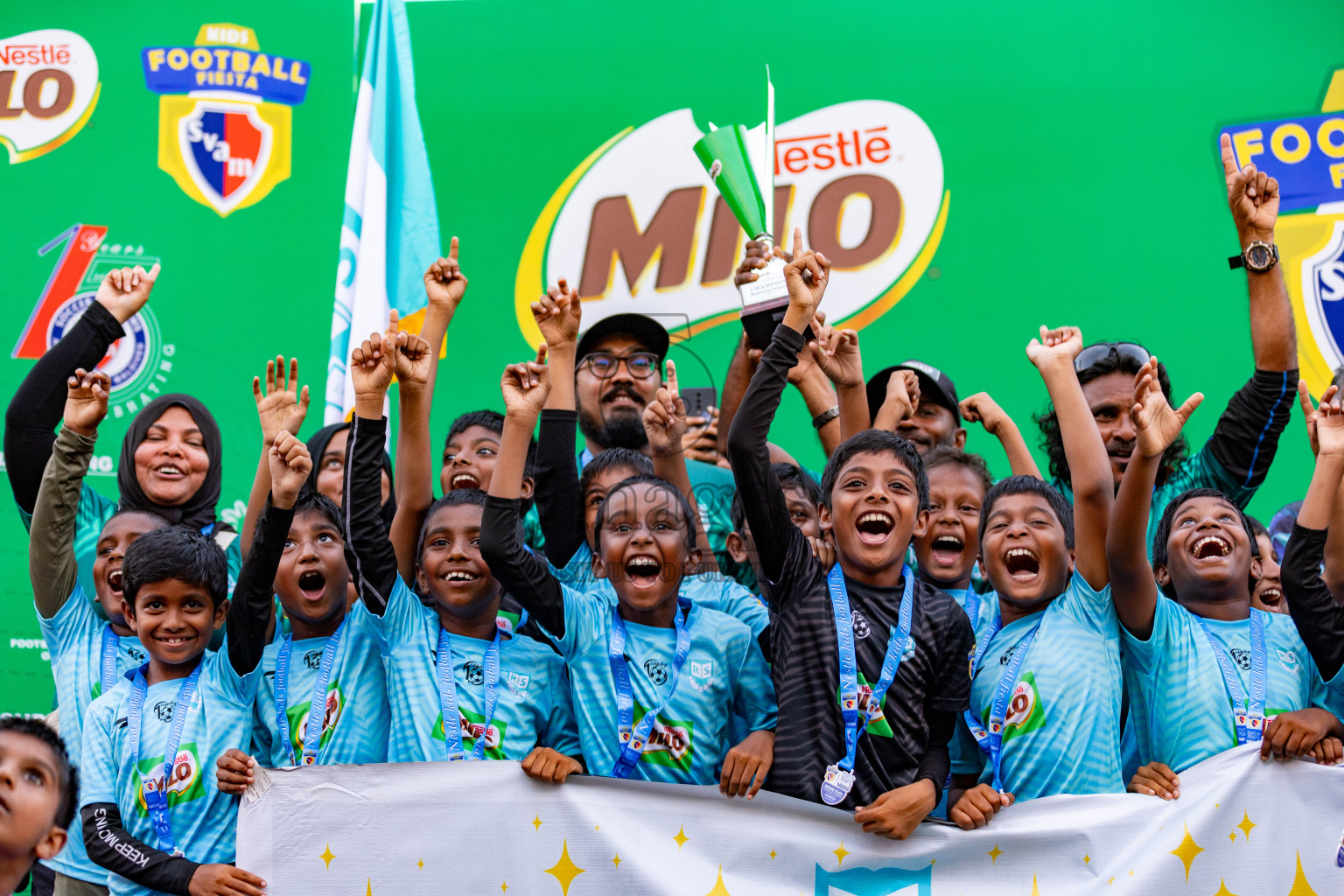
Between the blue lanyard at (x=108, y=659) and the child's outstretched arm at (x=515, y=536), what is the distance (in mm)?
1289

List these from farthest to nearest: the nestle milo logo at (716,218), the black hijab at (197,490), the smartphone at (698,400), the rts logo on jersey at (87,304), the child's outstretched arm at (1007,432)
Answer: the rts logo on jersey at (87,304) < the nestle milo logo at (716,218) < the smartphone at (698,400) < the child's outstretched arm at (1007,432) < the black hijab at (197,490)

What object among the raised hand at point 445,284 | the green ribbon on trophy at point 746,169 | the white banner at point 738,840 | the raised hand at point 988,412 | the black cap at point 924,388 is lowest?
the white banner at point 738,840

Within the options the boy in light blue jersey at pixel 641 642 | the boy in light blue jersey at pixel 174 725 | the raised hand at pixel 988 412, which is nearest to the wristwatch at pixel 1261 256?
the raised hand at pixel 988 412

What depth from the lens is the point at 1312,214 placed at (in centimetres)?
571

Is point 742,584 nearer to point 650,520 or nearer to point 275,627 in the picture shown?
point 650,520

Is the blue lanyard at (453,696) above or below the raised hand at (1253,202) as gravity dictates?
below

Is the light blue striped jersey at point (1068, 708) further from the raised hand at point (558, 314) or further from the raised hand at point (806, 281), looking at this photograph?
the raised hand at point (558, 314)

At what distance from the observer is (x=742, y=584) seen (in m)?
4.33

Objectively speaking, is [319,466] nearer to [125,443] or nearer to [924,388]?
[125,443]

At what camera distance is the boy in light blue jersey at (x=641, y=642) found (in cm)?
328

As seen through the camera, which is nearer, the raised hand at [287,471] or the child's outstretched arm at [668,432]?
the raised hand at [287,471]

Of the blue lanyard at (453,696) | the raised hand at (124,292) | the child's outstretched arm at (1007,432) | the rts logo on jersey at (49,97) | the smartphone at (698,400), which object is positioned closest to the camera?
the blue lanyard at (453,696)

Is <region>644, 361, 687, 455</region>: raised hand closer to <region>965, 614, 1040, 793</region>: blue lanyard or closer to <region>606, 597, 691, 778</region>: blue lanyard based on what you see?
<region>606, 597, 691, 778</region>: blue lanyard

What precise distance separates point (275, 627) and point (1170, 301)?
13.3 feet
